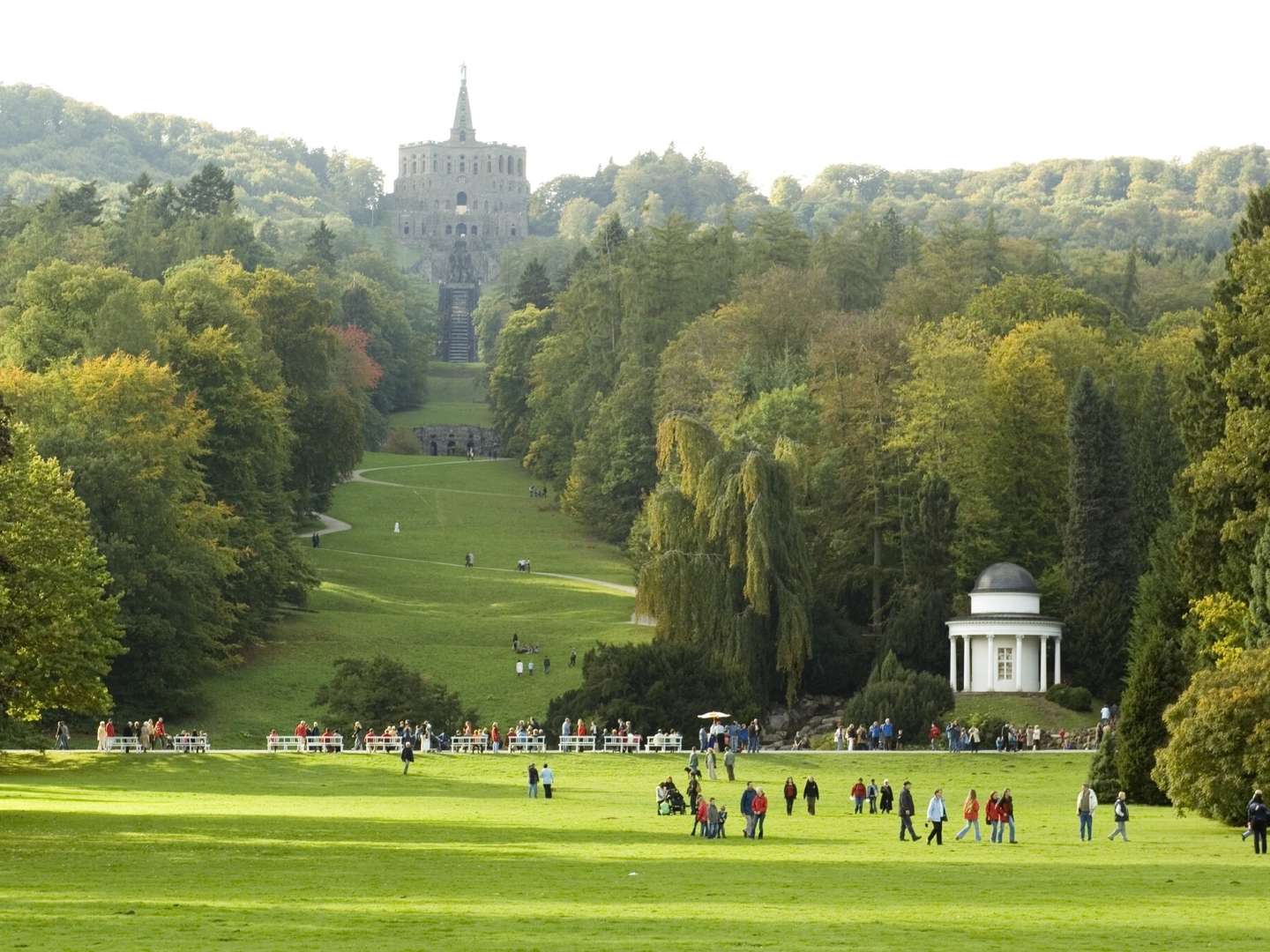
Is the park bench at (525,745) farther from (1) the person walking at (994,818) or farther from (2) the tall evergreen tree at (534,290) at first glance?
(2) the tall evergreen tree at (534,290)

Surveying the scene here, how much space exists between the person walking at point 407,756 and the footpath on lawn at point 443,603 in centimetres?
1177

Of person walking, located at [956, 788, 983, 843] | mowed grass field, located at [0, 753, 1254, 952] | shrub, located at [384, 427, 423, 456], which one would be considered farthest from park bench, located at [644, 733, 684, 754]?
shrub, located at [384, 427, 423, 456]

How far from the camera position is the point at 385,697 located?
7131 cm

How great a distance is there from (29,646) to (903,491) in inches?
1526

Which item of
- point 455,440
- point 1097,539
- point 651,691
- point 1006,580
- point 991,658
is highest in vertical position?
point 455,440

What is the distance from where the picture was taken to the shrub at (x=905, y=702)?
73125mm

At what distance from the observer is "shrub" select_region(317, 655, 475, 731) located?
70.9 meters

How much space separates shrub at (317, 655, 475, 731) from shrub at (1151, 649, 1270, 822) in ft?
88.9

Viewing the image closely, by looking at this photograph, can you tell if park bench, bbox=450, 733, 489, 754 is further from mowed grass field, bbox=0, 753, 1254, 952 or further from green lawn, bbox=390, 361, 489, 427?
green lawn, bbox=390, 361, 489, 427

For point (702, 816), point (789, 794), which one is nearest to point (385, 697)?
point (789, 794)

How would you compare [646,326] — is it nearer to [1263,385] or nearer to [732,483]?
[732,483]

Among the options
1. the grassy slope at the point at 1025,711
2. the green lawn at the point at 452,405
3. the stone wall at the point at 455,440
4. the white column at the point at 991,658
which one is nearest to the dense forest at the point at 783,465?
the grassy slope at the point at 1025,711

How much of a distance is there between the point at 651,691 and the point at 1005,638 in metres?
13.7

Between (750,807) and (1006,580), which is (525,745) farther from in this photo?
(750,807)
